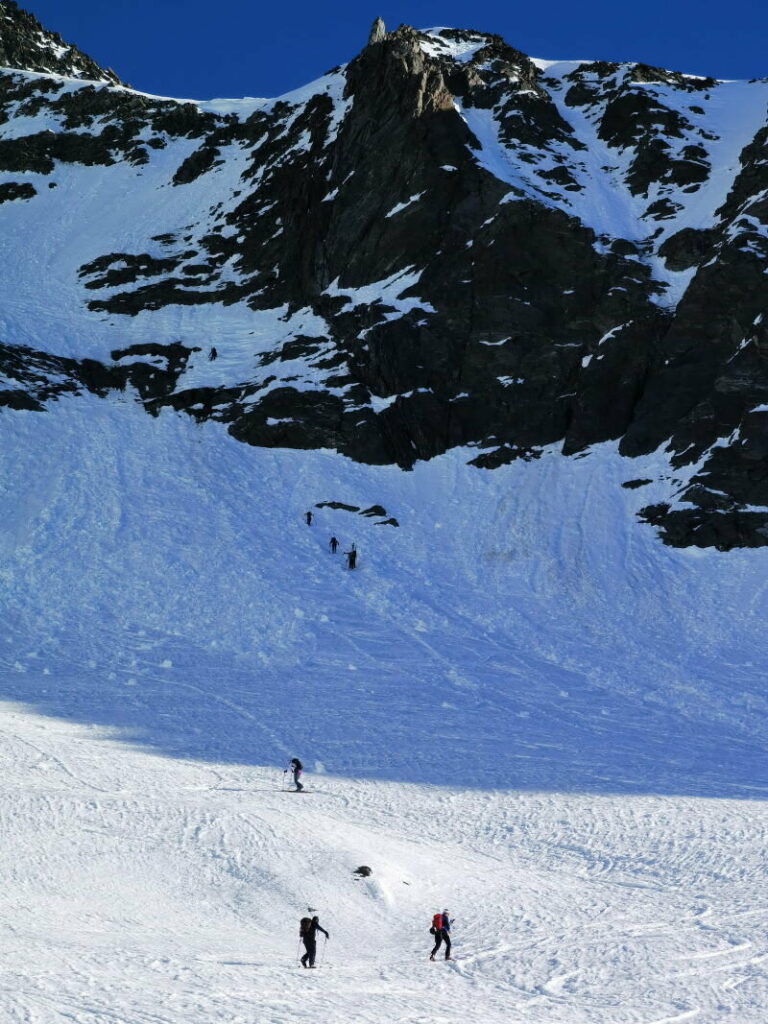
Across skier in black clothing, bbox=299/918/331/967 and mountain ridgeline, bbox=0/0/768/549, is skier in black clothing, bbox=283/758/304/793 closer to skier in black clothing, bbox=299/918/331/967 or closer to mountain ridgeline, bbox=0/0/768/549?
skier in black clothing, bbox=299/918/331/967

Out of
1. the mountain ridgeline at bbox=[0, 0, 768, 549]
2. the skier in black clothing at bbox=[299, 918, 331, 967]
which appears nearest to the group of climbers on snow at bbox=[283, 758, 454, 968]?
the skier in black clothing at bbox=[299, 918, 331, 967]

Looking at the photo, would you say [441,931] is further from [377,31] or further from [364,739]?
[377,31]

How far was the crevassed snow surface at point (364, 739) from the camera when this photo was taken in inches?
707

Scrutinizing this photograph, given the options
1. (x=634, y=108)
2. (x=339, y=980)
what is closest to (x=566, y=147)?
(x=634, y=108)

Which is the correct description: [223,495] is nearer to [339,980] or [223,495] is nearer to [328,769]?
[328,769]

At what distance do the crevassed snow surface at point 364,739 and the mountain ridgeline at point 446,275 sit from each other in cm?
311

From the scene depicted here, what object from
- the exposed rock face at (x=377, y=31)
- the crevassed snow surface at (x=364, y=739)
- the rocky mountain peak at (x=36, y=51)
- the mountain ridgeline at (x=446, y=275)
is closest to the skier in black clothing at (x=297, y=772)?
the crevassed snow surface at (x=364, y=739)

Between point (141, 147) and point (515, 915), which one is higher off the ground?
point (141, 147)

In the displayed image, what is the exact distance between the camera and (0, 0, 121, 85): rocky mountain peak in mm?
120562

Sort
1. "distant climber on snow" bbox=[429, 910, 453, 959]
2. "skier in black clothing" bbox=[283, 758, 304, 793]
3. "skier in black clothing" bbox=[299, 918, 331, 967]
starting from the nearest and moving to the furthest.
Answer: "skier in black clothing" bbox=[299, 918, 331, 967], "distant climber on snow" bbox=[429, 910, 453, 959], "skier in black clothing" bbox=[283, 758, 304, 793]

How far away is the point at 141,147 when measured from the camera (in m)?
97.8

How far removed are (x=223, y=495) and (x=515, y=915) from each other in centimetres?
3759

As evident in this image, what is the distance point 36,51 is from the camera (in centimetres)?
12381

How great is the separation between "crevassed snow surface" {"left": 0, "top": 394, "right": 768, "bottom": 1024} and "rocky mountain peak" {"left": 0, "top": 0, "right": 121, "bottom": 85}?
75.1m
